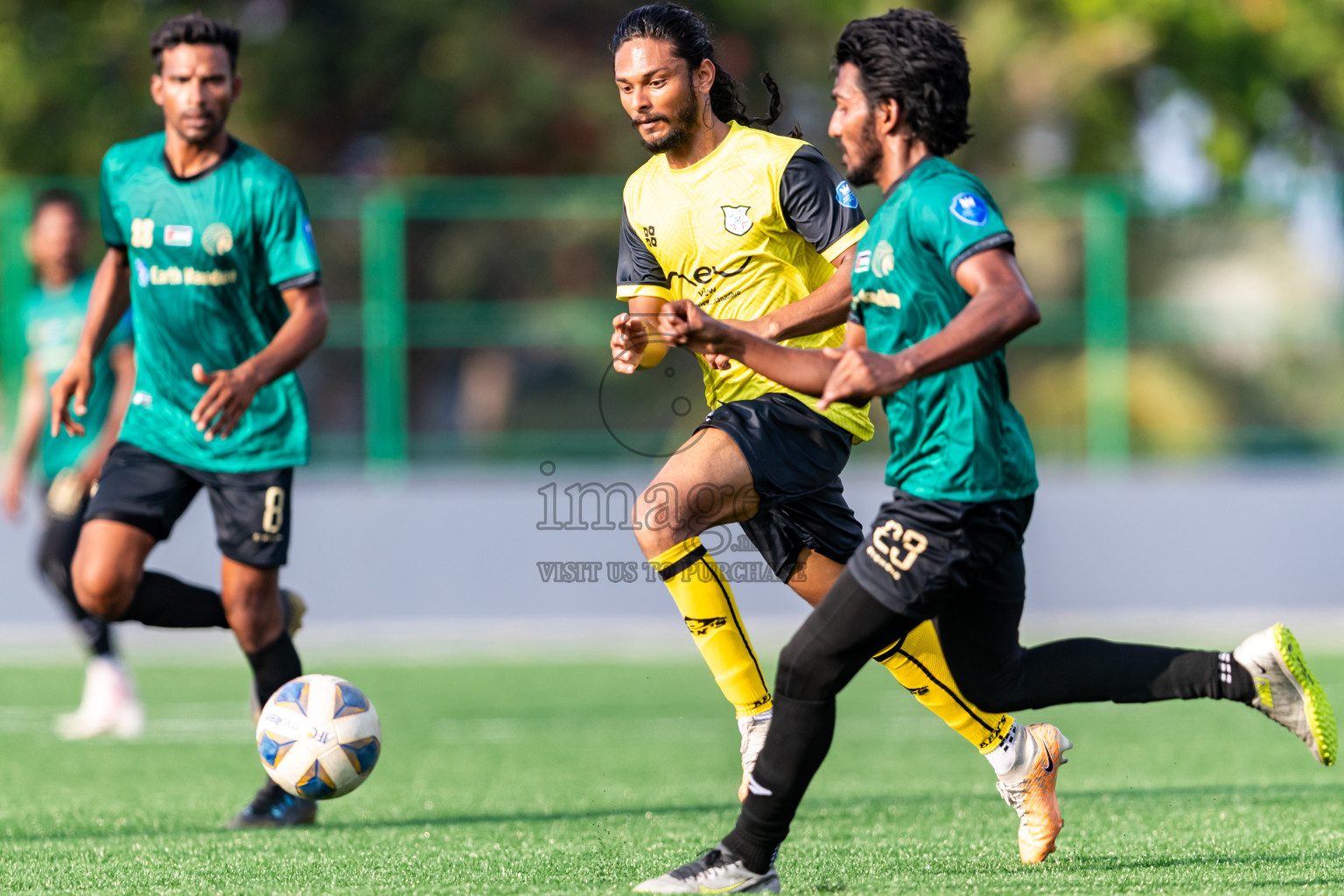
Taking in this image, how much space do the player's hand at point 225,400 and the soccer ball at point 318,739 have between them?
90 cm

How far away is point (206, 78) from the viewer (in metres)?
5.99

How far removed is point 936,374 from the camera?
4207 mm

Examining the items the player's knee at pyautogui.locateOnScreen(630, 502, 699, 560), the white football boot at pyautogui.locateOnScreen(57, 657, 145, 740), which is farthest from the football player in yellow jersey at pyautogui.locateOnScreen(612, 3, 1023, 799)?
the white football boot at pyautogui.locateOnScreen(57, 657, 145, 740)

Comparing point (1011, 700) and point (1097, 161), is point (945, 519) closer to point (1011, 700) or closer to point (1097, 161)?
point (1011, 700)

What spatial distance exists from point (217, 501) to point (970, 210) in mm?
3005

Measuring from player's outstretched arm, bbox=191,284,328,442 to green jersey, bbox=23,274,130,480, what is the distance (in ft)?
10.7

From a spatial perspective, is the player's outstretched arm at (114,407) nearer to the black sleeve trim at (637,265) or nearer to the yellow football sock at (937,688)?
the black sleeve trim at (637,265)

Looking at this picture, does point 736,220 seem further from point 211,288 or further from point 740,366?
point 211,288

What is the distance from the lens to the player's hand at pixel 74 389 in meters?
6.12

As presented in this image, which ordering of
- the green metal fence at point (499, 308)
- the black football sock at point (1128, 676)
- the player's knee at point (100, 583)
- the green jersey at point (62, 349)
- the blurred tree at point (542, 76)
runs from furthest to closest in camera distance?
the blurred tree at point (542, 76)
the green metal fence at point (499, 308)
the green jersey at point (62, 349)
the player's knee at point (100, 583)
the black football sock at point (1128, 676)

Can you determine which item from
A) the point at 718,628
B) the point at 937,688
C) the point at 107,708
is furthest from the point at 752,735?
the point at 107,708

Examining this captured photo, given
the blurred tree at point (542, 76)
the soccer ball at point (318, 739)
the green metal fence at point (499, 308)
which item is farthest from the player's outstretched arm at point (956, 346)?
the blurred tree at point (542, 76)

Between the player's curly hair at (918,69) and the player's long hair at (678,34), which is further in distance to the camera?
the player's long hair at (678,34)

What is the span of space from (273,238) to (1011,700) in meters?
2.96
